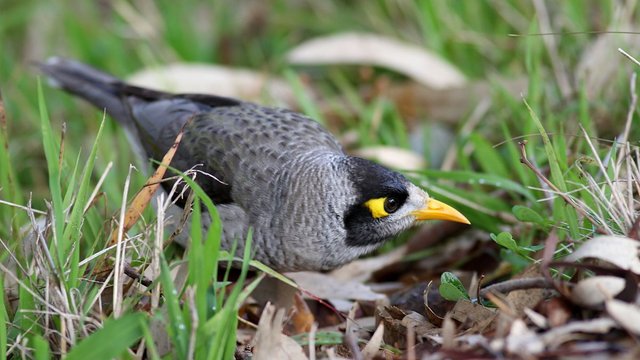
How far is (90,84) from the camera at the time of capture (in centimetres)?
584

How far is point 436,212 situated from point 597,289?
1.33 metres

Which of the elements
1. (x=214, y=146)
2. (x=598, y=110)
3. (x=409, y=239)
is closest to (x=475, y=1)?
(x=598, y=110)

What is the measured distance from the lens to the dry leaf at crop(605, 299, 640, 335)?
264 centimetres

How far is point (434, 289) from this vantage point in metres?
3.96

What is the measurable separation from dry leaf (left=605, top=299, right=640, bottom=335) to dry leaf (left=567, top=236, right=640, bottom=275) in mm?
230

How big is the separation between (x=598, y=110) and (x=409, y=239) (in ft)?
4.52

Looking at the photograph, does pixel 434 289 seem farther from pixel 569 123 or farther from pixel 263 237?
pixel 569 123

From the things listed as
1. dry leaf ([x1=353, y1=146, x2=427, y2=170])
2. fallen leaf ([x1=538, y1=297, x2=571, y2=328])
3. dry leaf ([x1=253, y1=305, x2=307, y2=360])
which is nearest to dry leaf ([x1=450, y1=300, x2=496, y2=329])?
fallen leaf ([x1=538, y1=297, x2=571, y2=328])

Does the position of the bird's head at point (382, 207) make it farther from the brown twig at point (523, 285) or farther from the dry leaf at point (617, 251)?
the dry leaf at point (617, 251)

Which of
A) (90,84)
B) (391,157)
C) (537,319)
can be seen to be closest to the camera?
(537,319)

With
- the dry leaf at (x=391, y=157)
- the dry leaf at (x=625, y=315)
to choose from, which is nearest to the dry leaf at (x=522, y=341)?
the dry leaf at (x=625, y=315)

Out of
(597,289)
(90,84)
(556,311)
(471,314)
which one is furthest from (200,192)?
(90,84)

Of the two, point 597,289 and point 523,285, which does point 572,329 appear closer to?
point 597,289

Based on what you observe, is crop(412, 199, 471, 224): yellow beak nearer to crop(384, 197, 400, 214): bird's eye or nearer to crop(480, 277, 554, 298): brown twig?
crop(384, 197, 400, 214): bird's eye
